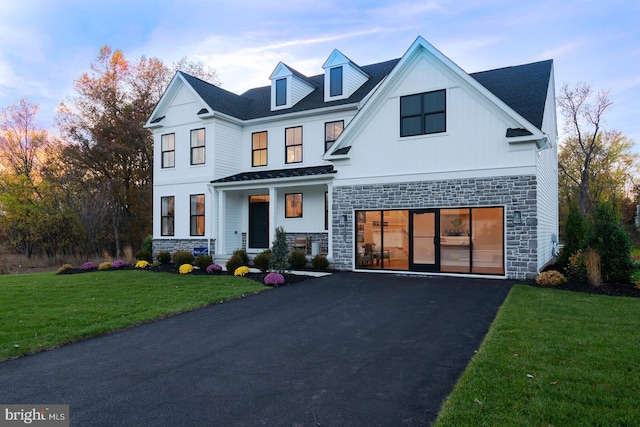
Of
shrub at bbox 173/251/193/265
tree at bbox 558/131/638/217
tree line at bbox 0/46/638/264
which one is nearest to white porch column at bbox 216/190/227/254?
shrub at bbox 173/251/193/265

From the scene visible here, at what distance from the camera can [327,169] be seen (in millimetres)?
15633

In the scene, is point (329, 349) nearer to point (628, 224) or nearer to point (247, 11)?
point (247, 11)

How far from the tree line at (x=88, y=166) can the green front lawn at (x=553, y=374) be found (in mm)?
24138

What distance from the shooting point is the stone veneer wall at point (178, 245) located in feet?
59.0

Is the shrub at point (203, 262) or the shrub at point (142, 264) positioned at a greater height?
the shrub at point (203, 262)

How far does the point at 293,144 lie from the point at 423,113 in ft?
21.5

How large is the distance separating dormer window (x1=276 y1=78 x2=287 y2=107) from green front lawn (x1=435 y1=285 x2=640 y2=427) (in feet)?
47.9

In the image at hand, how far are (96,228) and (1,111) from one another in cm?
1315

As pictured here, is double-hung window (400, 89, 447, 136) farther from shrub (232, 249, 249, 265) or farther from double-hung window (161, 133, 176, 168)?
double-hung window (161, 133, 176, 168)

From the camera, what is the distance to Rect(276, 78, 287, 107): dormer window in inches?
745

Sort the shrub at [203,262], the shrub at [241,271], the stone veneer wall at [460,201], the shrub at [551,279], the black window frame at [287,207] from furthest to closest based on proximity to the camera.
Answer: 1. the black window frame at [287,207]
2. the shrub at [203,262]
3. the shrub at [241,271]
4. the stone veneer wall at [460,201]
5. the shrub at [551,279]

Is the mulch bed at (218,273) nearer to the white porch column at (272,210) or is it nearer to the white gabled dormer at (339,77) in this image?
the white porch column at (272,210)

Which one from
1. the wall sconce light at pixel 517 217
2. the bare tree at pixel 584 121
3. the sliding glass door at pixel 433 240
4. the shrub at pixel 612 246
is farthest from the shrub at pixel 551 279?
the bare tree at pixel 584 121

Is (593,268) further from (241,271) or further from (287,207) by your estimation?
(287,207)
